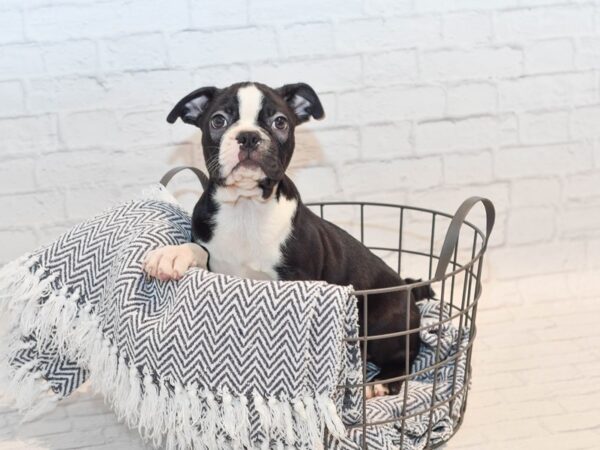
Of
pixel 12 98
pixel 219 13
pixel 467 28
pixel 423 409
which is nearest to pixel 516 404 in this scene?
pixel 423 409

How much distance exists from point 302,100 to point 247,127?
0.21 metres

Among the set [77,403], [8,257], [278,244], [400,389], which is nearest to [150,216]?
[278,244]

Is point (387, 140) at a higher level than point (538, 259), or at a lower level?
higher

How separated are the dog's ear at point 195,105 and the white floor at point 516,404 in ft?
2.11

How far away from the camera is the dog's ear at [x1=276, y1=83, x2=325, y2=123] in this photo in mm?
1701

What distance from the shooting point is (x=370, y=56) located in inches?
92.4

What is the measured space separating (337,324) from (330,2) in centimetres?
117

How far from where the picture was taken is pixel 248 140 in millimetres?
1540

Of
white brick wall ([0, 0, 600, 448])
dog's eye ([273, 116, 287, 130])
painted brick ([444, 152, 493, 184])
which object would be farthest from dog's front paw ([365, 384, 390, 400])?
painted brick ([444, 152, 493, 184])

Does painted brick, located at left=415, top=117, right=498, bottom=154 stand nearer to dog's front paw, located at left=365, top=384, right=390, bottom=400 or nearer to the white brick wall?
the white brick wall

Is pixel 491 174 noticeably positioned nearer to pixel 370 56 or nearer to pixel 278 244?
pixel 370 56

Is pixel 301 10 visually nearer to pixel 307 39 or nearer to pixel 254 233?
pixel 307 39

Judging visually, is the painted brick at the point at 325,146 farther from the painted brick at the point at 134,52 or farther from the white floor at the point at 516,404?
the white floor at the point at 516,404

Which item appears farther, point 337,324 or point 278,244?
point 278,244
